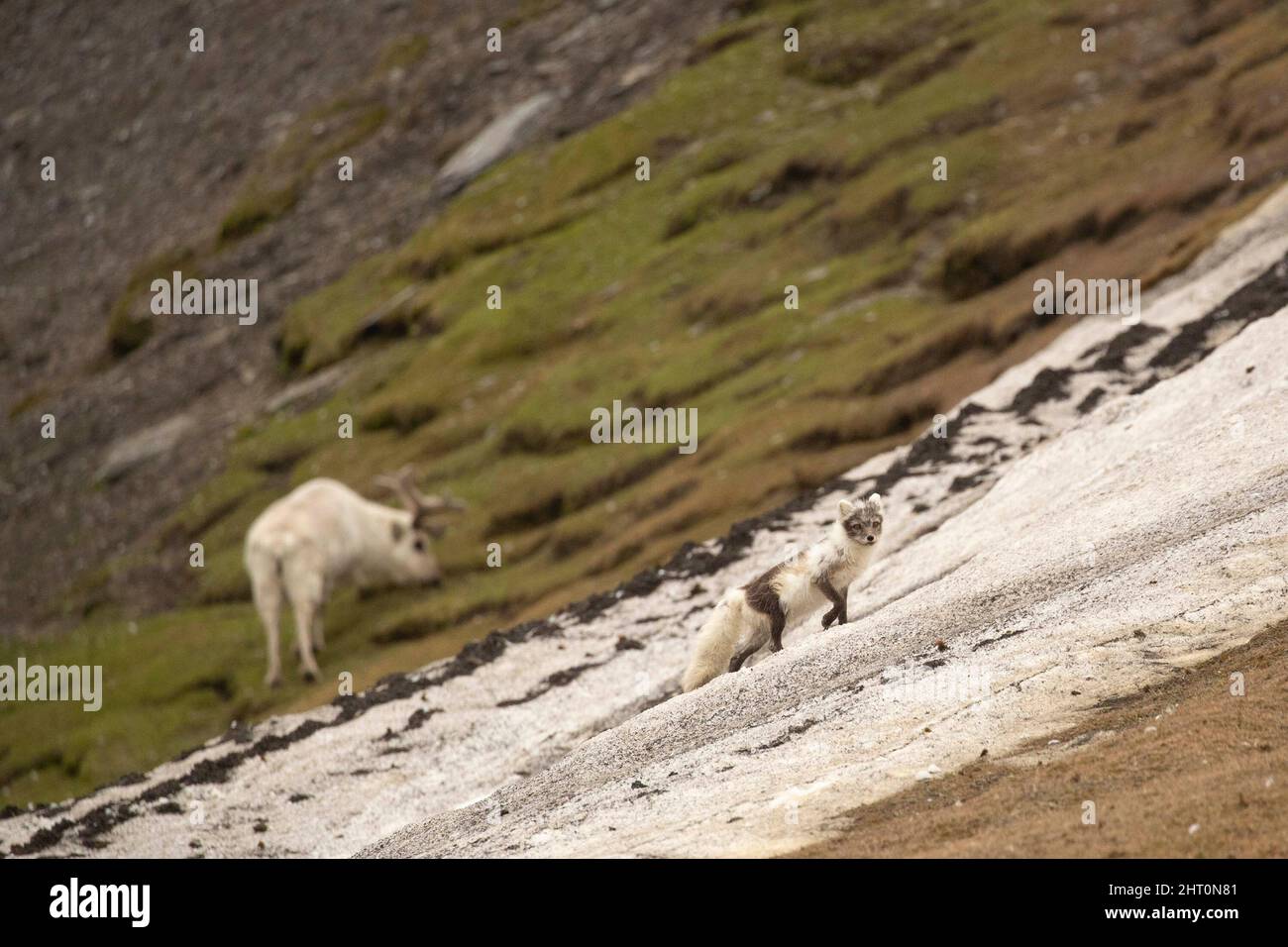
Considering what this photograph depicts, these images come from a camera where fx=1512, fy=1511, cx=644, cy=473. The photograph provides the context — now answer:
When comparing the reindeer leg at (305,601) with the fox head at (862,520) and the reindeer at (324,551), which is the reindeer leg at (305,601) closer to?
the reindeer at (324,551)

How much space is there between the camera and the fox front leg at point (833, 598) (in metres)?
23.4

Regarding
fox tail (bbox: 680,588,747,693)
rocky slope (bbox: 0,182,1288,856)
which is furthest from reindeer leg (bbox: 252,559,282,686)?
fox tail (bbox: 680,588,747,693)

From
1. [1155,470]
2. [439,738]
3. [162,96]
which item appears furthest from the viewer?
[162,96]

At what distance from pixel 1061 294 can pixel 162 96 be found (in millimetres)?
105624

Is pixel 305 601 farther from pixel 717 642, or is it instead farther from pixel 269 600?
pixel 717 642

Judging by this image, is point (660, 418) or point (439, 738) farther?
point (660, 418)

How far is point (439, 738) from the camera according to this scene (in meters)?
30.3

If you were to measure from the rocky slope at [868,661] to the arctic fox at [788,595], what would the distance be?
66cm

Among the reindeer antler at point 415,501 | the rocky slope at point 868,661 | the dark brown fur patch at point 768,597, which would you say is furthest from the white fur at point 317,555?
the dark brown fur patch at point 768,597

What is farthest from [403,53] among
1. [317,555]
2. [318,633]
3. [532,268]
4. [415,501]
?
[318,633]
